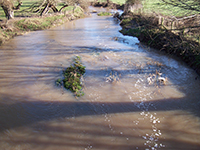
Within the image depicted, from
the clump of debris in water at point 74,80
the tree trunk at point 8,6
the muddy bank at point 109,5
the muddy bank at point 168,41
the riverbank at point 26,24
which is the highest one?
the muddy bank at point 109,5

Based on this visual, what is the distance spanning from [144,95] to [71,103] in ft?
11.4

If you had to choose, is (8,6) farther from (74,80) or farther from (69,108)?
(69,108)

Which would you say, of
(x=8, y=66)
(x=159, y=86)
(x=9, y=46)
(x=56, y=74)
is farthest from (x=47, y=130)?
(x=9, y=46)

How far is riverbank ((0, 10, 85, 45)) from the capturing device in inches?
643

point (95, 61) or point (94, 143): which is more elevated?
point (95, 61)

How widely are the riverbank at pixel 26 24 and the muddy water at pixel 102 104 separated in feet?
18.6

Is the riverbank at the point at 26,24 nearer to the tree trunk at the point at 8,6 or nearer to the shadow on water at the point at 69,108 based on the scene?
the tree trunk at the point at 8,6

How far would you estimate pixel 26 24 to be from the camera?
63.0 ft

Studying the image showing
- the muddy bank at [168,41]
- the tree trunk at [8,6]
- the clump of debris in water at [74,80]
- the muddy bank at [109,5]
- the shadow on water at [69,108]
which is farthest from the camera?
the muddy bank at [109,5]

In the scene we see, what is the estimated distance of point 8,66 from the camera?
→ 10359mm

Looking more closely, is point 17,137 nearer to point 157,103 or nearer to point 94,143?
point 94,143

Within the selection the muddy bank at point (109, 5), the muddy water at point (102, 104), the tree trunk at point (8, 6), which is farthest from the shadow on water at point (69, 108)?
the muddy bank at point (109, 5)

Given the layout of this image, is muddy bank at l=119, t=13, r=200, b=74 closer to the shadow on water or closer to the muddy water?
the muddy water

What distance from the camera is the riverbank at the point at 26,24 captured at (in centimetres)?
1633
